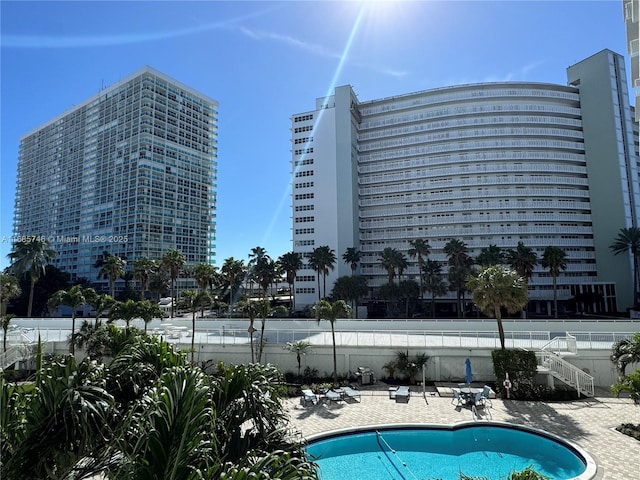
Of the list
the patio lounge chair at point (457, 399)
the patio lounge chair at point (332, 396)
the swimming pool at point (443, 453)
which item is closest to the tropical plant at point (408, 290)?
the patio lounge chair at point (457, 399)

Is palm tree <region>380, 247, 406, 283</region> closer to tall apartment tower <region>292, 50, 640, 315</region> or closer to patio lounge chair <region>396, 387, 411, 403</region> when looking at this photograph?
tall apartment tower <region>292, 50, 640, 315</region>

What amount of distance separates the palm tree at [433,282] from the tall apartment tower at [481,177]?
28.3 feet

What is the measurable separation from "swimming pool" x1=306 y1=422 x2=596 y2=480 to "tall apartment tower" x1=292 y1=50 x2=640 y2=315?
55.8 meters

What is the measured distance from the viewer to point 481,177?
71.4 metres

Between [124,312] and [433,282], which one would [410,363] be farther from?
[433,282]

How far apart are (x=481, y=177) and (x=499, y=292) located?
57.9 m

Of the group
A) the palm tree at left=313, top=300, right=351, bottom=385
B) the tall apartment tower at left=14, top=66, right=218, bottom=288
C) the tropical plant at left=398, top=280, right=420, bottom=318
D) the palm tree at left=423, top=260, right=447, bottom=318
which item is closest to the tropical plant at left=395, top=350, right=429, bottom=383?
the palm tree at left=313, top=300, right=351, bottom=385

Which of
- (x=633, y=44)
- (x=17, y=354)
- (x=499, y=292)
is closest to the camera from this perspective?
(x=633, y=44)

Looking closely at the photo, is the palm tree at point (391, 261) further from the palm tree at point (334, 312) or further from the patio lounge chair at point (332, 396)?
the patio lounge chair at point (332, 396)

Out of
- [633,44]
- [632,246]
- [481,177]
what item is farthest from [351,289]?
[633,44]

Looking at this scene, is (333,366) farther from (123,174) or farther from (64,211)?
(64,211)

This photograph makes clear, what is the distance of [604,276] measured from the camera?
6394 cm

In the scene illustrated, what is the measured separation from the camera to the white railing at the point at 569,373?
18656mm

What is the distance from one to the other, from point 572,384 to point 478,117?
65.6m
